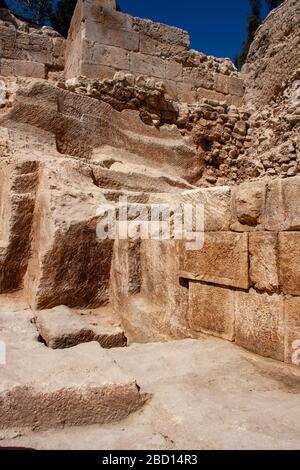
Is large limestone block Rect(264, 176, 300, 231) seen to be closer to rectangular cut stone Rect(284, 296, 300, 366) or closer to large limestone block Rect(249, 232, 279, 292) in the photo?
large limestone block Rect(249, 232, 279, 292)

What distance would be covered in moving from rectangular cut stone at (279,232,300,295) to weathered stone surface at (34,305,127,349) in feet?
4.17

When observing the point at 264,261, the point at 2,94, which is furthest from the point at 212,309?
the point at 2,94

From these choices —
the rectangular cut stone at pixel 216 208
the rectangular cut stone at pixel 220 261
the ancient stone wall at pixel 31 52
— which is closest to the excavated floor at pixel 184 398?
the rectangular cut stone at pixel 220 261

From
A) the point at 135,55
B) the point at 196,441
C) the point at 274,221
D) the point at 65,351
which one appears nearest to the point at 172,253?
the point at 274,221

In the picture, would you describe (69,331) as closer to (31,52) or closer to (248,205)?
(248,205)

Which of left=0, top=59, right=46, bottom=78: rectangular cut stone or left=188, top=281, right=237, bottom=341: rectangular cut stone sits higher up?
left=0, top=59, right=46, bottom=78: rectangular cut stone

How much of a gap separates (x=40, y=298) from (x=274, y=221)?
77.0 inches

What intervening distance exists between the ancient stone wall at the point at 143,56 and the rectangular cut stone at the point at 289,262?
659cm

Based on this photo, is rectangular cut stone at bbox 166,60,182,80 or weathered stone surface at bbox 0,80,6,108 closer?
weathered stone surface at bbox 0,80,6,108

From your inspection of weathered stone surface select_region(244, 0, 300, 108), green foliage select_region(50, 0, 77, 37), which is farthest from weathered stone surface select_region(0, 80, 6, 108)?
green foliage select_region(50, 0, 77, 37)

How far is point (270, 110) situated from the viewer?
7.68 m

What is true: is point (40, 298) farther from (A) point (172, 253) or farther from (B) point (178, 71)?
(B) point (178, 71)

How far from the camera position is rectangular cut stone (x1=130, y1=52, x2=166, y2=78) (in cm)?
830

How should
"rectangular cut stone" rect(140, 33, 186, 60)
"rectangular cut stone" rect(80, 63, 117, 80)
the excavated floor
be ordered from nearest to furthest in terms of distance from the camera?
the excavated floor → "rectangular cut stone" rect(80, 63, 117, 80) → "rectangular cut stone" rect(140, 33, 186, 60)
